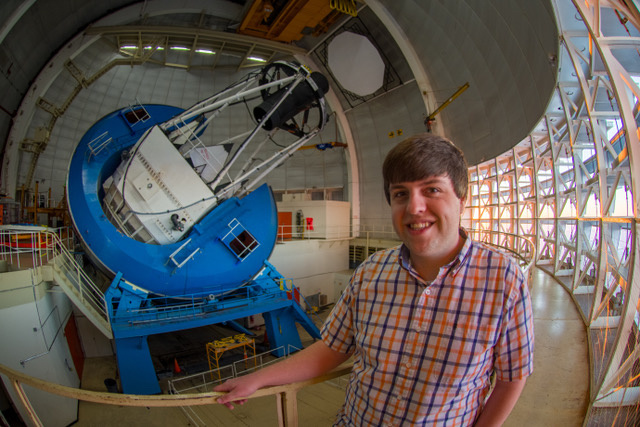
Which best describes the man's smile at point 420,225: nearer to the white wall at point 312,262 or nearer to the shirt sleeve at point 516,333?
the shirt sleeve at point 516,333

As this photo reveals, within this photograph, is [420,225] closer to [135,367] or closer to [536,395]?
[536,395]

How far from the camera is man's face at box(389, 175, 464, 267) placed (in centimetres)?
136

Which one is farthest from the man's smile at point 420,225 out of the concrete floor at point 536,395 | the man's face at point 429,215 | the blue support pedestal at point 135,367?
the blue support pedestal at point 135,367

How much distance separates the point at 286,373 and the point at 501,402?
3.26ft

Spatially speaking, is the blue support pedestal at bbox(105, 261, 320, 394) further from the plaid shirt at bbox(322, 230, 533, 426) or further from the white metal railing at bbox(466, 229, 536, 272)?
the plaid shirt at bbox(322, 230, 533, 426)

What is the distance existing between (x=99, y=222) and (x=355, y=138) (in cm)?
1377

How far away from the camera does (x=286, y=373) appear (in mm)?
1721

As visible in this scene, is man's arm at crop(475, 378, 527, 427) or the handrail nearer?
man's arm at crop(475, 378, 527, 427)

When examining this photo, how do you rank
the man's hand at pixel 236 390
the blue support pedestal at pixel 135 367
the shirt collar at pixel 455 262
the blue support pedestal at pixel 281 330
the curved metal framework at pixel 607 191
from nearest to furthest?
the shirt collar at pixel 455 262 < the man's hand at pixel 236 390 < the curved metal framework at pixel 607 191 < the blue support pedestal at pixel 135 367 < the blue support pedestal at pixel 281 330

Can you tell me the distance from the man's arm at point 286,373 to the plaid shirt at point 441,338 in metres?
0.23

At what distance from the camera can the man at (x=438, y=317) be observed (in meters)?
1.33

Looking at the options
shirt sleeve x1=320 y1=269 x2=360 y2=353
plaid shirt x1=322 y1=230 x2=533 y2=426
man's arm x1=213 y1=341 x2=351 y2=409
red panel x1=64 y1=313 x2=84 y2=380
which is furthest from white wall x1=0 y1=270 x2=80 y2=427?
plaid shirt x1=322 y1=230 x2=533 y2=426

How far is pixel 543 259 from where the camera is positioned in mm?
11734

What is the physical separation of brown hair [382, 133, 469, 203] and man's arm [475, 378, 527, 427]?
796mm
